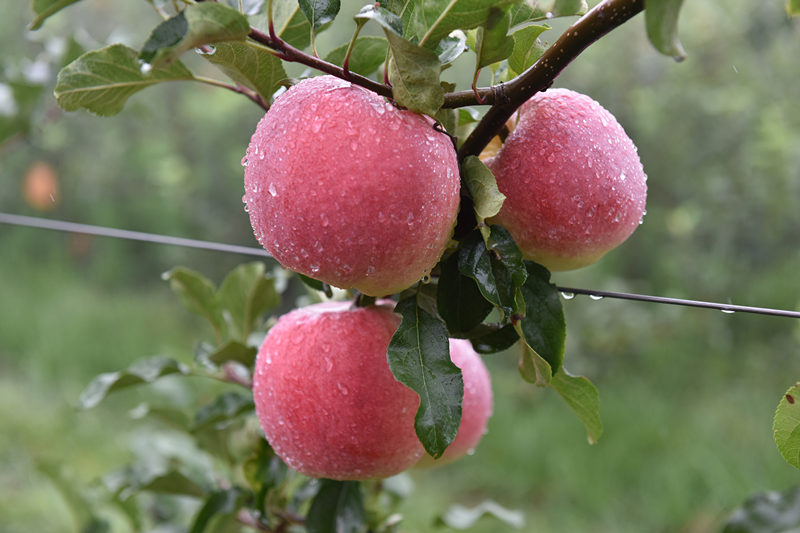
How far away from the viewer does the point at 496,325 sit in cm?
48

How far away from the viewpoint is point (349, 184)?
0.38 m

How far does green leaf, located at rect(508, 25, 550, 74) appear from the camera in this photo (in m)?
0.45

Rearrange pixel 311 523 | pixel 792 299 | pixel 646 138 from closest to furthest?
pixel 311 523
pixel 792 299
pixel 646 138

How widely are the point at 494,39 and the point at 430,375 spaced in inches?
7.3

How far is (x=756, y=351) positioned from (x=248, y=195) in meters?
2.13

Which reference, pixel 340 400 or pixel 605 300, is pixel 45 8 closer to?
pixel 340 400

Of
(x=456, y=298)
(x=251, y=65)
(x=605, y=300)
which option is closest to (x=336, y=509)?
(x=456, y=298)

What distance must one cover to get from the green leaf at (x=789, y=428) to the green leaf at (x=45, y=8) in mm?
458

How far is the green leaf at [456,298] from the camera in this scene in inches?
17.7

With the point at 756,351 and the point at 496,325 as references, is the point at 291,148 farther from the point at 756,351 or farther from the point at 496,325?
the point at 756,351

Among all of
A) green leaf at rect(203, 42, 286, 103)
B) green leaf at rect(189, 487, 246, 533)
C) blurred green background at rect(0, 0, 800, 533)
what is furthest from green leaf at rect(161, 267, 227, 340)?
blurred green background at rect(0, 0, 800, 533)

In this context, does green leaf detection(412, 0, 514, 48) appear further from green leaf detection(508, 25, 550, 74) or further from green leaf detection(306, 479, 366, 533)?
green leaf detection(306, 479, 366, 533)

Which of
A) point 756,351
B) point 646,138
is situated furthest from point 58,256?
point 756,351

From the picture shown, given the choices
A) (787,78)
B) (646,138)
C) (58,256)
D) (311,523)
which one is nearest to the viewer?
(311,523)
